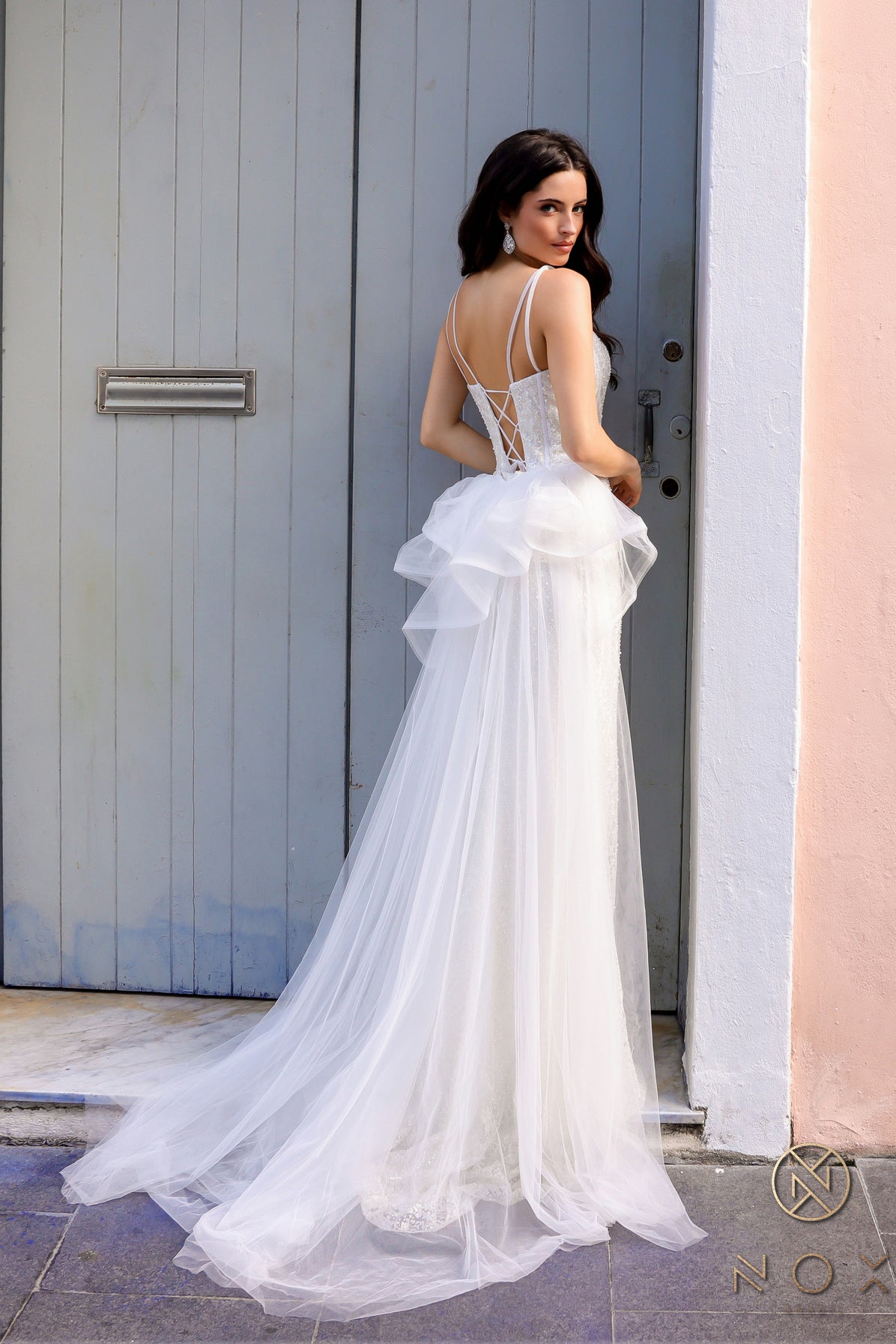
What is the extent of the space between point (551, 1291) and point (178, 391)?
2.19 m

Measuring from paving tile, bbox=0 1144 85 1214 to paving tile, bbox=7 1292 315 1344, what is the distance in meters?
0.28

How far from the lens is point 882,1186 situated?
87.9 inches

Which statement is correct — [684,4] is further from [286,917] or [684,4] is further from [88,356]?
[286,917]

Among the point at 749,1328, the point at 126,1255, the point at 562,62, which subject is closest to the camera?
the point at 749,1328

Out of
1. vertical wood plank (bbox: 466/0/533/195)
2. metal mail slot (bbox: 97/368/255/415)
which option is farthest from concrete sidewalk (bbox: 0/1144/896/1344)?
vertical wood plank (bbox: 466/0/533/195)

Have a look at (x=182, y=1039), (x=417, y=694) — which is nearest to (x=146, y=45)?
(x=417, y=694)

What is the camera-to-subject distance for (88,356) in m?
2.88

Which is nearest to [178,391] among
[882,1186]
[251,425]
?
[251,425]

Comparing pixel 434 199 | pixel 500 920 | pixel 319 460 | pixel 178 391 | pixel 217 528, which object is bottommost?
pixel 500 920

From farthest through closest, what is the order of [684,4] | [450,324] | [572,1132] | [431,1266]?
[684,4]
[450,324]
[572,1132]
[431,1266]

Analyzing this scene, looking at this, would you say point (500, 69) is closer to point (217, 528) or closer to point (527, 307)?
point (527, 307)

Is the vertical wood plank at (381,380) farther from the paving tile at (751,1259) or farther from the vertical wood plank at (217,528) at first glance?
the paving tile at (751,1259)

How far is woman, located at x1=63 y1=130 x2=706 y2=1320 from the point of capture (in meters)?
2.08

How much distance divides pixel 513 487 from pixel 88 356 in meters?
1.30
